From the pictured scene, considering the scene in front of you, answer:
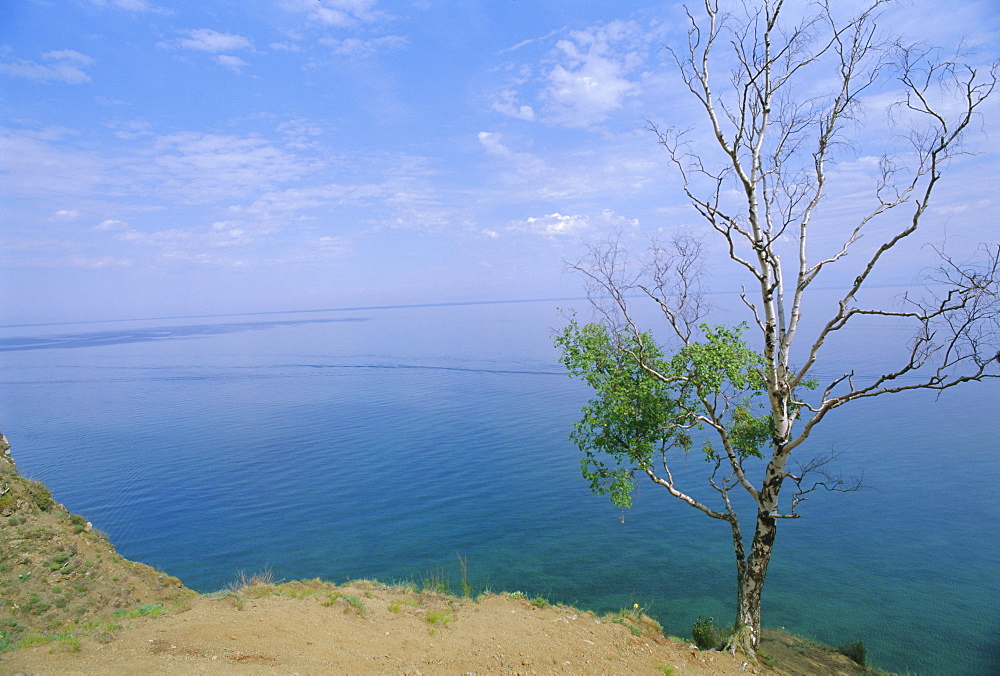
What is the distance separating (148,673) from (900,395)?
61252mm

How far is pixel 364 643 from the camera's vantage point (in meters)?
10.6

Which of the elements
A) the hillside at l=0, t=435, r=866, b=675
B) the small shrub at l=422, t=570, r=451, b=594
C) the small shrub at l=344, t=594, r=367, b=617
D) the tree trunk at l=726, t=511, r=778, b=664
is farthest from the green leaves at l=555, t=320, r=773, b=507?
the small shrub at l=422, t=570, r=451, b=594

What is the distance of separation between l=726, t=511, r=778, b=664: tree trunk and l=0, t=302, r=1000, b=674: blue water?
16.4 ft

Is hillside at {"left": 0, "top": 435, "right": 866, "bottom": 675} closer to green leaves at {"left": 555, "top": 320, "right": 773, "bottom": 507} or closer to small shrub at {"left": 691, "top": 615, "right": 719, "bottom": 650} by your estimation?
small shrub at {"left": 691, "top": 615, "right": 719, "bottom": 650}

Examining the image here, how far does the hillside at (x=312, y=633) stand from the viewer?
371 inches

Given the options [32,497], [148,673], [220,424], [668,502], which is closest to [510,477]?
[668,502]

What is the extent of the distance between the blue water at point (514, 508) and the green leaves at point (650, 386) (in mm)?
6924

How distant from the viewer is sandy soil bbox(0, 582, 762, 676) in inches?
361

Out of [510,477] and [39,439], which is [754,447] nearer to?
[510,477]

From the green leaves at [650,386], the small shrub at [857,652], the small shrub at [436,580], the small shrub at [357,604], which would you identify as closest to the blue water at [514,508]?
the small shrub at [436,580]

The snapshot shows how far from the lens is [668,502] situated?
2791 centimetres

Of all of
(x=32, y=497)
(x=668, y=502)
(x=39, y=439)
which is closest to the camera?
(x=32, y=497)

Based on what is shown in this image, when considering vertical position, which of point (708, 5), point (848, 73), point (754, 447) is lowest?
point (754, 447)

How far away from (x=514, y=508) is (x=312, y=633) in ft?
Result: 56.3
